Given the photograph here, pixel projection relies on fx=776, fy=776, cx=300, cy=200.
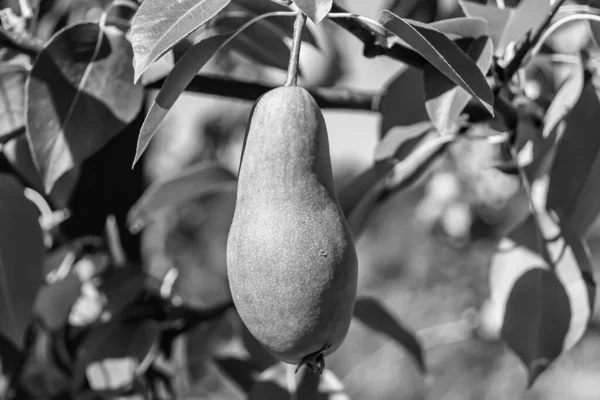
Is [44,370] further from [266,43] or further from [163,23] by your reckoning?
[163,23]

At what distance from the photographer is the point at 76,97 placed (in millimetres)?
704

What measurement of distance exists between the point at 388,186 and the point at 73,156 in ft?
1.66

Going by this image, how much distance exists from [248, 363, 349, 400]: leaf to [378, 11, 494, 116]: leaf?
51cm

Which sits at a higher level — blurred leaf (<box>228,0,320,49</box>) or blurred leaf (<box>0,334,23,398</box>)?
blurred leaf (<box>228,0,320,49</box>)

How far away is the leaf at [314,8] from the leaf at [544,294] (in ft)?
1.26

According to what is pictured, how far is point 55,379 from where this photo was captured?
106 centimetres

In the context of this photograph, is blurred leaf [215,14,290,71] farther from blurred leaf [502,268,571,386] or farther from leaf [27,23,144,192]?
blurred leaf [502,268,571,386]

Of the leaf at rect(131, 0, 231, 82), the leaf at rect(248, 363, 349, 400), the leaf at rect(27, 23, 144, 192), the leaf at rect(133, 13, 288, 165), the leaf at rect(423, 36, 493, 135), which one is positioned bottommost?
the leaf at rect(248, 363, 349, 400)

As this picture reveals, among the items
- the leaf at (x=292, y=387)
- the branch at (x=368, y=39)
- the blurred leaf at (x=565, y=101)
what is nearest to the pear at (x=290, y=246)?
the branch at (x=368, y=39)

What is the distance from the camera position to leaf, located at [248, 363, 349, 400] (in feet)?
3.16

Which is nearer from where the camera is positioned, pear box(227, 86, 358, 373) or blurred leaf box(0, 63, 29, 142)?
pear box(227, 86, 358, 373)

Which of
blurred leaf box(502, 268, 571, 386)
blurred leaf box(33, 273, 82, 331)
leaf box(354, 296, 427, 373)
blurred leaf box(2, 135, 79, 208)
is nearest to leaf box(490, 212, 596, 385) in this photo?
blurred leaf box(502, 268, 571, 386)

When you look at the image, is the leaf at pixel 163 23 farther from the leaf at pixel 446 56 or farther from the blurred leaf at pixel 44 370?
the blurred leaf at pixel 44 370

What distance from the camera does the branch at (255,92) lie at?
91cm
